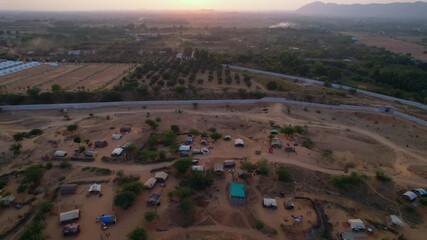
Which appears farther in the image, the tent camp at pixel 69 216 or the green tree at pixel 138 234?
the tent camp at pixel 69 216

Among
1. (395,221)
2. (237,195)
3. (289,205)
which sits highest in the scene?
(237,195)

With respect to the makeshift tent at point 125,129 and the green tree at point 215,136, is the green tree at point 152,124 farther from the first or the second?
the green tree at point 215,136

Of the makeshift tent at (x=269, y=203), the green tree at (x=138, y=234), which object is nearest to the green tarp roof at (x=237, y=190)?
the makeshift tent at (x=269, y=203)

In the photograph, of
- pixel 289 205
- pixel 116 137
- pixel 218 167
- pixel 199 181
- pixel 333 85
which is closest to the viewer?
pixel 289 205

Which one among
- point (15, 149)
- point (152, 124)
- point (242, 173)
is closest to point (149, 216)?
point (242, 173)

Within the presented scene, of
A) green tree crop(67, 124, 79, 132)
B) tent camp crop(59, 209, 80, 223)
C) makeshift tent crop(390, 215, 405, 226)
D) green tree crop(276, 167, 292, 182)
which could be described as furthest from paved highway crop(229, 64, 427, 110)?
tent camp crop(59, 209, 80, 223)

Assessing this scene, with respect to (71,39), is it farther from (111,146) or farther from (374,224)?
(374,224)

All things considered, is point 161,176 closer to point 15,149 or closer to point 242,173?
point 242,173

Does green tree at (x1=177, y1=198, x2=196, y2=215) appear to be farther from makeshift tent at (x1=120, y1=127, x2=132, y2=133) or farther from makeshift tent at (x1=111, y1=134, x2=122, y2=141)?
makeshift tent at (x1=120, y1=127, x2=132, y2=133)
